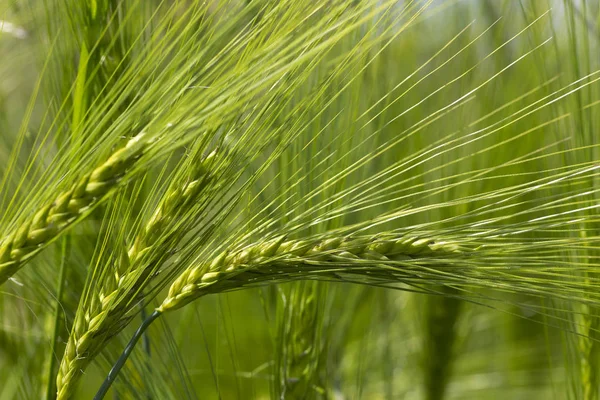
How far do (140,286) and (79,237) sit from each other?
0.33 metres

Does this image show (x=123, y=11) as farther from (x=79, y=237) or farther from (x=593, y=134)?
(x=593, y=134)

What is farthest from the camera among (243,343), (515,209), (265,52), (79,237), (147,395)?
(243,343)

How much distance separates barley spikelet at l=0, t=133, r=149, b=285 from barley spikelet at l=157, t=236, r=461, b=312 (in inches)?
4.5

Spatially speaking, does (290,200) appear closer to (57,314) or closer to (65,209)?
(57,314)

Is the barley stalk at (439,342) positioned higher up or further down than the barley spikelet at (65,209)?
further down

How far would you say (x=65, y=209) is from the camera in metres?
0.45

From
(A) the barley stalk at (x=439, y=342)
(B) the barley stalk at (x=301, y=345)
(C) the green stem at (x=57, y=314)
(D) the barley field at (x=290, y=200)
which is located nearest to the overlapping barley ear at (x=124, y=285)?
(D) the barley field at (x=290, y=200)

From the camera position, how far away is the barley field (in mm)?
480

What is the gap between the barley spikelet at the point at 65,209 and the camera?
44 cm

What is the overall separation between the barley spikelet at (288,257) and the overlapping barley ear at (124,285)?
0.03m

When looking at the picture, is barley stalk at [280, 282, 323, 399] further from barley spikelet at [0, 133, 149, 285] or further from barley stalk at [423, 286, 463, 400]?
barley spikelet at [0, 133, 149, 285]

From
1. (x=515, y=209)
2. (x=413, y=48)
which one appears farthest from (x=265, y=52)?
(x=515, y=209)

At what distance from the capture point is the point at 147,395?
27.9 inches

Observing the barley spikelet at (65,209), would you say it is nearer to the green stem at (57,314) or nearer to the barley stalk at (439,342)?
the green stem at (57,314)
